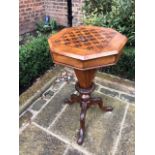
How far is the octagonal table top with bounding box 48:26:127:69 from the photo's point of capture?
1.57 m

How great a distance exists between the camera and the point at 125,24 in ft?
9.48

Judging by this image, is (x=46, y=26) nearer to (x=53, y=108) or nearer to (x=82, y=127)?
(x=53, y=108)

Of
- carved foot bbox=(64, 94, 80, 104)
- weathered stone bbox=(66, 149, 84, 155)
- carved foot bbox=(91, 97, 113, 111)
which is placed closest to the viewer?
weathered stone bbox=(66, 149, 84, 155)

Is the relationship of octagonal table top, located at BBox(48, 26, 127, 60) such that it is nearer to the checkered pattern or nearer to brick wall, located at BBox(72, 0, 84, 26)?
the checkered pattern

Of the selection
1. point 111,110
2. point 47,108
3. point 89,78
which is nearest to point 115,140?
point 111,110

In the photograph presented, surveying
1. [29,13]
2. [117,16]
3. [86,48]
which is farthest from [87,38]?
[29,13]

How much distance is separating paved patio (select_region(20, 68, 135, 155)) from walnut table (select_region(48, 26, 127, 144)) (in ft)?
0.48

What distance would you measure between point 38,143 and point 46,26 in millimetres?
2496

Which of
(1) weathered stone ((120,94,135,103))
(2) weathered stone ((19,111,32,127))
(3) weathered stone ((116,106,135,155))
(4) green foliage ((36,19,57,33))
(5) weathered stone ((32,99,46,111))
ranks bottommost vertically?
(3) weathered stone ((116,106,135,155))

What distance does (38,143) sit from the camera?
198cm

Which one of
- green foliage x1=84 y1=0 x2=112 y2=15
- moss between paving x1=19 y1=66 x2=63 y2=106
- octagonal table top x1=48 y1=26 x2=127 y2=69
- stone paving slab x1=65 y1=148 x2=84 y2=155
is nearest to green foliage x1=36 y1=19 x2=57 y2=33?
green foliage x1=84 y1=0 x2=112 y2=15

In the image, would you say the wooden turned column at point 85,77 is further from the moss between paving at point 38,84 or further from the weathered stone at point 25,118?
the moss between paving at point 38,84
